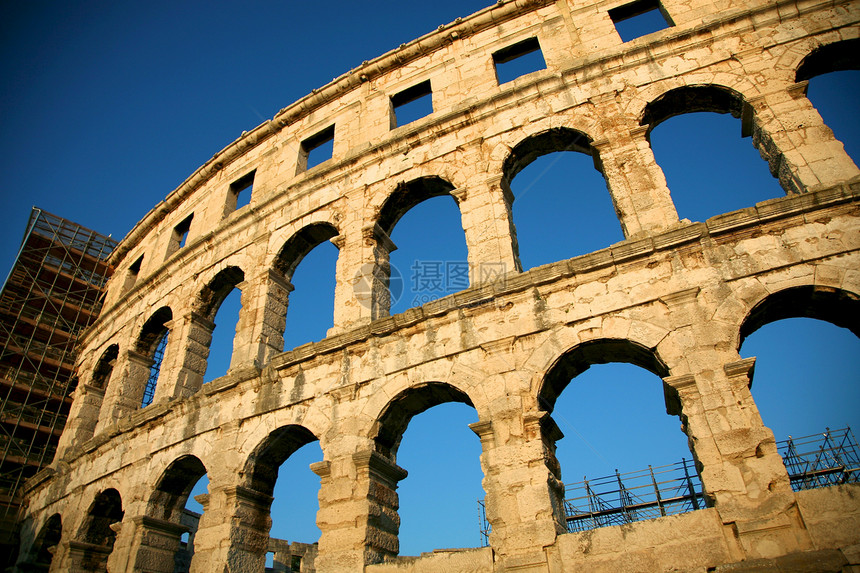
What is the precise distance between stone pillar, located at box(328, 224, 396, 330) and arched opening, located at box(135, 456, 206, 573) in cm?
378

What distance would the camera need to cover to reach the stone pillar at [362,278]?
9.16 m

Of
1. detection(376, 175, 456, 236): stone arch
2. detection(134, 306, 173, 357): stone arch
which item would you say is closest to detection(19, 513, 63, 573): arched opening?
detection(134, 306, 173, 357): stone arch

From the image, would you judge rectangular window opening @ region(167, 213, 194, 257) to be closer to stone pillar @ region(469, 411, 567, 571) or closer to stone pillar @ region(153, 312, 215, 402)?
stone pillar @ region(153, 312, 215, 402)

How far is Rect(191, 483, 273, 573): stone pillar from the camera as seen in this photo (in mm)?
8008

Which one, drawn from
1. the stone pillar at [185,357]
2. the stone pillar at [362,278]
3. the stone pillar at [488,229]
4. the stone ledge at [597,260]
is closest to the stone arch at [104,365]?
the stone pillar at [185,357]

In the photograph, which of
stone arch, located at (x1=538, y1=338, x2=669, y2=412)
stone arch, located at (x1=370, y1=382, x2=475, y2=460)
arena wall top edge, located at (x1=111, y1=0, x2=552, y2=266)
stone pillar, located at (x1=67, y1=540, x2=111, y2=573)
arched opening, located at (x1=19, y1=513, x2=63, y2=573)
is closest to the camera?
stone arch, located at (x1=538, y1=338, x2=669, y2=412)

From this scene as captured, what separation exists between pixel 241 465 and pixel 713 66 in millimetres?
9893

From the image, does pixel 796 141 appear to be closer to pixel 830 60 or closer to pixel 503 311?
pixel 830 60

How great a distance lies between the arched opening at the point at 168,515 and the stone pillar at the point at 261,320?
6.53 feet

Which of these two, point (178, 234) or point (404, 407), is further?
point (178, 234)

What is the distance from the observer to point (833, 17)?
8719 millimetres

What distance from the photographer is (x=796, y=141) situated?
7.71 metres

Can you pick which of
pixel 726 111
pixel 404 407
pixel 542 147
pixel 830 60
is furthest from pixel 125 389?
pixel 830 60

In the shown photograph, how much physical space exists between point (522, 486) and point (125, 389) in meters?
10.7
